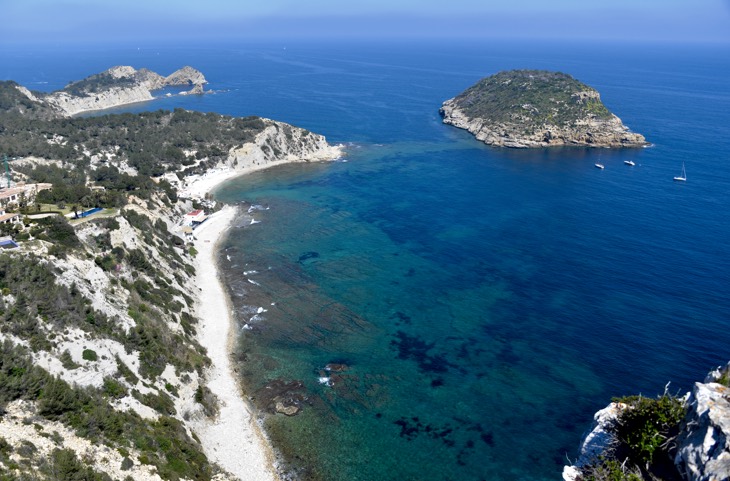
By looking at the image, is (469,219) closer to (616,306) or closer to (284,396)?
(616,306)

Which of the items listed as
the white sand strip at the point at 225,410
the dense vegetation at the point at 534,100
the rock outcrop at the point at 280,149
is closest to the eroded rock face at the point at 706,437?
the white sand strip at the point at 225,410

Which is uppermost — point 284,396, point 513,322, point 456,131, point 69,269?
point 456,131

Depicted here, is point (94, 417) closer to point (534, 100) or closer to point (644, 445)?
point (644, 445)

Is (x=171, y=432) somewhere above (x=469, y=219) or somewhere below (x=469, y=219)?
below

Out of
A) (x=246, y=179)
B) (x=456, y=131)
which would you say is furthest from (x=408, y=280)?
(x=456, y=131)

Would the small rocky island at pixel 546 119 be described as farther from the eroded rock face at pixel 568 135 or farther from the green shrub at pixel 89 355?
the green shrub at pixel 89 355

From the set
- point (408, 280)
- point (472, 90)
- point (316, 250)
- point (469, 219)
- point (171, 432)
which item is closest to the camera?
point (171, 432)
